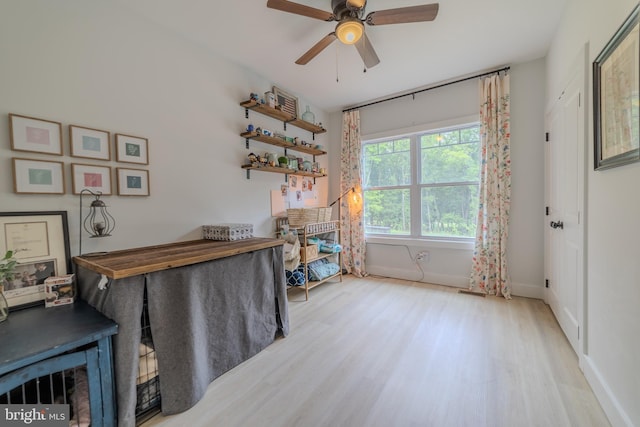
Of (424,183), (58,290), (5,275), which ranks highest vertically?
(424,183)

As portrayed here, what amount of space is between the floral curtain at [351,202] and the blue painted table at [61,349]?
10.2ft

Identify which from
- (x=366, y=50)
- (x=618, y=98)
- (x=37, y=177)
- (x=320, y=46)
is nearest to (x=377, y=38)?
(x=366, y=50)

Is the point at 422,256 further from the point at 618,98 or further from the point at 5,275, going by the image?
the point at 5,275

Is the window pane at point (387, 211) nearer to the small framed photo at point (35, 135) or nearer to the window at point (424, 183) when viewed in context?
the window at point (424, 183)

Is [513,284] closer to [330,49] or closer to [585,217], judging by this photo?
[585,217]

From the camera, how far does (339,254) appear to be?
12.1 feet

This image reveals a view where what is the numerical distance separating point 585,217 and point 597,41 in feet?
3.44

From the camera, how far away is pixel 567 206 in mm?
2020

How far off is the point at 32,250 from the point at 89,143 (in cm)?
74

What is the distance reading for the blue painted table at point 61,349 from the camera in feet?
3.23

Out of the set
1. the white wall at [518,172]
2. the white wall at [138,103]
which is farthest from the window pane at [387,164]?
the white wall at [138,103]

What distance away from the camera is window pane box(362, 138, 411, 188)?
3.62 m

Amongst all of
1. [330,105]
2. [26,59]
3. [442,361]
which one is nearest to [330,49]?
[330,105]

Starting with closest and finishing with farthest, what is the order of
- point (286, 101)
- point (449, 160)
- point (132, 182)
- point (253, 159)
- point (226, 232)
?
point (132, 182), point (226, 232), point (253, 159), point (286, 101), point (449, 160)
